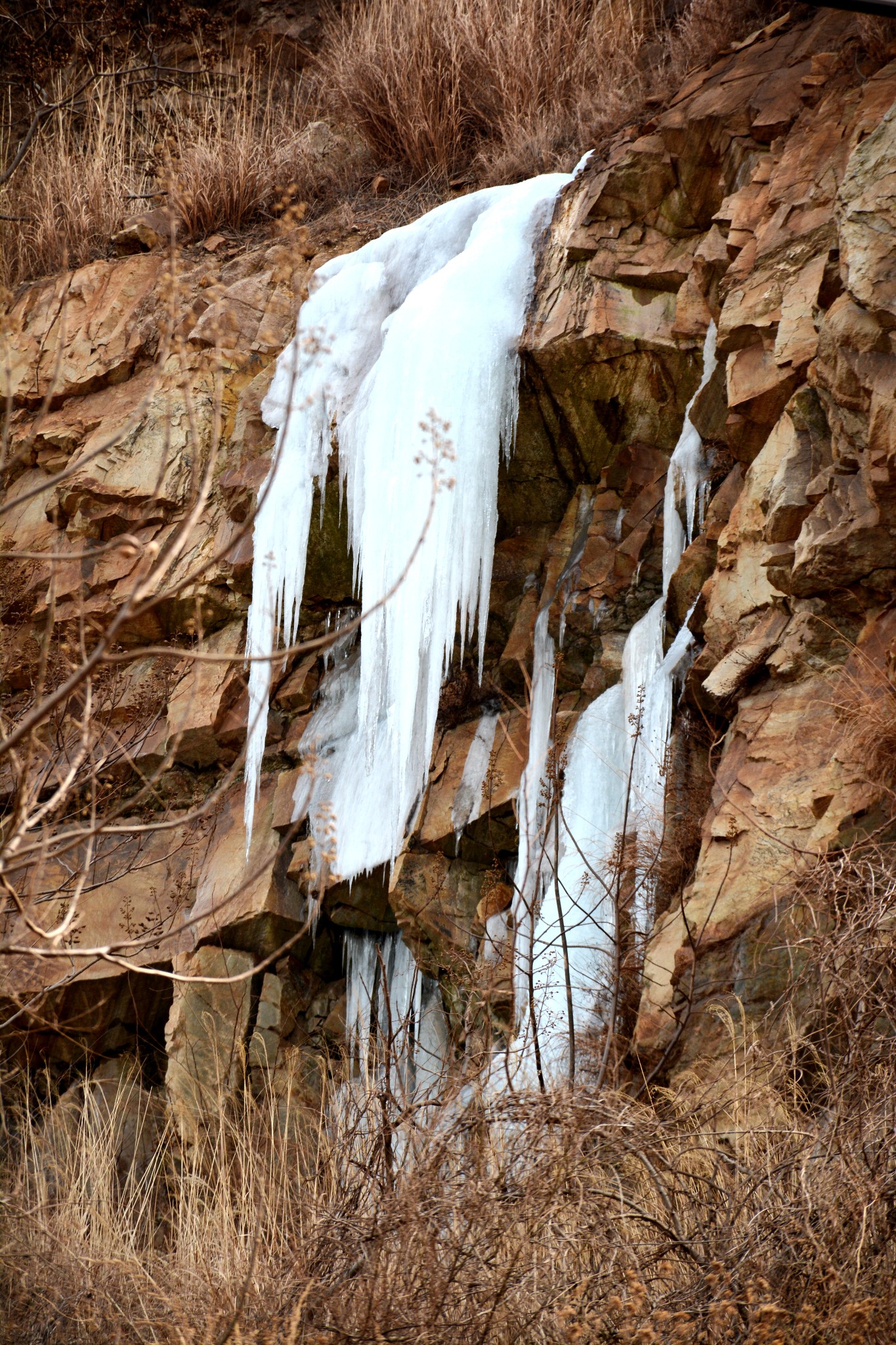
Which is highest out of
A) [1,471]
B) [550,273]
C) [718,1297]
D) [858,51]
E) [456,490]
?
[858,51]

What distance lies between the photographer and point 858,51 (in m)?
4.75

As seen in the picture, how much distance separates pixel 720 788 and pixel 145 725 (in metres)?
3.19

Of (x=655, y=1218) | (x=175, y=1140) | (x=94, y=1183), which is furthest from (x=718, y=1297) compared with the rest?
(x=175, y=1140)

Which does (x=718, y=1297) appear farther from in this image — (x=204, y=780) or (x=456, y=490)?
(x=204, y=780)

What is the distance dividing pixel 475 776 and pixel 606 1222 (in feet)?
10.5

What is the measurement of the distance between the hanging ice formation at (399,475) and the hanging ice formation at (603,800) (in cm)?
61

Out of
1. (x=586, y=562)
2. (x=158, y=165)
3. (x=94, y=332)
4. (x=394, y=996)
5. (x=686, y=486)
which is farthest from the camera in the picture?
(x=158, y=165)

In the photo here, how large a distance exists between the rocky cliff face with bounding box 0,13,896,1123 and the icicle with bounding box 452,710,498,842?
29mm

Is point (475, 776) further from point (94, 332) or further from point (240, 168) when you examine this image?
point (240, 168)

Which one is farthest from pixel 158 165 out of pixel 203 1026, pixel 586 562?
pixel 203 1026

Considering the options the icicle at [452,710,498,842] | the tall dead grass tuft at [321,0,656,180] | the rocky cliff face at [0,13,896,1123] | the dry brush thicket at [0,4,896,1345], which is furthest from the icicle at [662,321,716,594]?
the tall dead grass tuft at [321,0,656,180]

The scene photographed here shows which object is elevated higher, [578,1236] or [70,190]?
[70,190]

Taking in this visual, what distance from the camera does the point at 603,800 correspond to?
482cm

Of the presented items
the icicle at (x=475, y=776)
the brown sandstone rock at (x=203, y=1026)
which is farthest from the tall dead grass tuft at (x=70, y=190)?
the brown sandstone rock at (x=203, y=1026)
